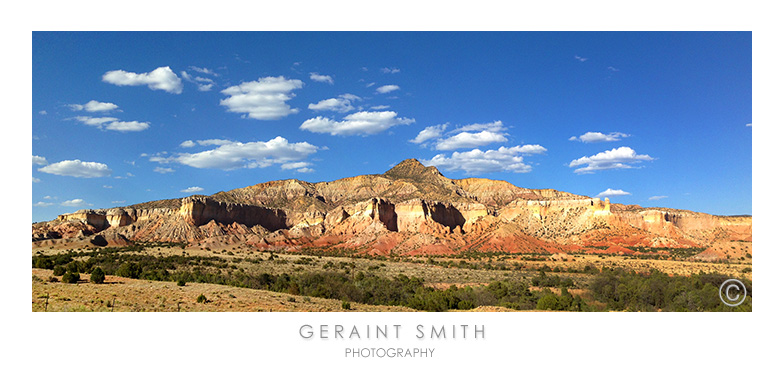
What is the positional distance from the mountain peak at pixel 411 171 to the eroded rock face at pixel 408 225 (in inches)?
969

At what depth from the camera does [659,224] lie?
81.1 meters

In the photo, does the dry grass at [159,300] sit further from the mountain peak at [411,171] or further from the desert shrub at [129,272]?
the mountain peak at [411,171]

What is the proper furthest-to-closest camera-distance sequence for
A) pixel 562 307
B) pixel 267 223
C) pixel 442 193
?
pixel 442 193 < pixel 267 223 < pixel 562 307

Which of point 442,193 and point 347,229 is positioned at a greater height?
point 442,193

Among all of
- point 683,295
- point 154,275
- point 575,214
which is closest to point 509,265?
point 683,295

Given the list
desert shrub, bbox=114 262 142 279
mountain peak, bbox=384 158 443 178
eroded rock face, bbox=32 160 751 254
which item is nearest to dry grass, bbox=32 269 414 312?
desert shrub, bbox=114 262 142 279

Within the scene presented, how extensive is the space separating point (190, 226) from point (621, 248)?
3008 inches

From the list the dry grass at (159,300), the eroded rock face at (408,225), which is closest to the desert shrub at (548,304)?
the dry grass at (159,300)

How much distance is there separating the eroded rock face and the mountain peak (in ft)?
80.7

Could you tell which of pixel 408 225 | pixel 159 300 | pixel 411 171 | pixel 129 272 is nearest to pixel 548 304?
pixel 159 300

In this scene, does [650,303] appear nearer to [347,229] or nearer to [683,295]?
[683,295]

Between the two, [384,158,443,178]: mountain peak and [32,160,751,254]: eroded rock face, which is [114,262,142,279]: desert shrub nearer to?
[32,160,751,254]: eroded rock face

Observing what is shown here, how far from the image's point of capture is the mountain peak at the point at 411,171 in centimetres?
14612

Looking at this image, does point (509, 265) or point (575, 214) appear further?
point (575, 214)
